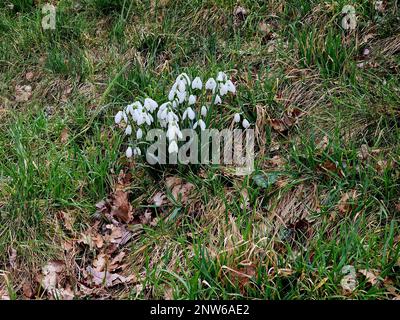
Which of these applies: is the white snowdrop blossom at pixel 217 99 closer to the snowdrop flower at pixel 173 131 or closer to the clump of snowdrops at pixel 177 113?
the clump of snowdrops at pixel 177 113

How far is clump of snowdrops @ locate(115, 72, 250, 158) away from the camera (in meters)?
3.10

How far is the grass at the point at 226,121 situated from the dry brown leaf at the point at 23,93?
69mm

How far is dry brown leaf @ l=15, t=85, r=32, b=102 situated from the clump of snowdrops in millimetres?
1383

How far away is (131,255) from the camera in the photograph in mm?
2930

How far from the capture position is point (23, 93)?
434 cm

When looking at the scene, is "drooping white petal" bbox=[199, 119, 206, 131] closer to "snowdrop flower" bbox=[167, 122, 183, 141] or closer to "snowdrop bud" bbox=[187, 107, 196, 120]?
"snowdrop bud" bbox=[187, 107, 196, 120]

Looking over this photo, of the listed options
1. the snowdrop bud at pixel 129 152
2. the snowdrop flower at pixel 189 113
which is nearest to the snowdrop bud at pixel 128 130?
the snowdrop bud at pixel 129 152

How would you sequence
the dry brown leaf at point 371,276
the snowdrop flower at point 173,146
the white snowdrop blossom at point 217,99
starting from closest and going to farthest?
1. the dry brown leaf at point 371,276
2. the snowdrop flower at point 173,146
3. the white snowdrop blossom at point 217,99

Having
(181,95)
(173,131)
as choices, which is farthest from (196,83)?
(173,131)

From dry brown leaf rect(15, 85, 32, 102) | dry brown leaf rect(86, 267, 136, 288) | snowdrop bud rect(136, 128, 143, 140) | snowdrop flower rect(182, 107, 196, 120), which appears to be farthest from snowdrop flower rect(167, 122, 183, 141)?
dry brown leaf rect(15, 85, 32, 102)

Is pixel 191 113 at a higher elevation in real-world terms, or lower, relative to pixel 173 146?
higher

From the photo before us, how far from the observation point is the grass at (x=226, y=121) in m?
2.56

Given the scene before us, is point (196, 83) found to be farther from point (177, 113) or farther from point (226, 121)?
point (226, 121)

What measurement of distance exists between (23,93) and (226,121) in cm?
198
